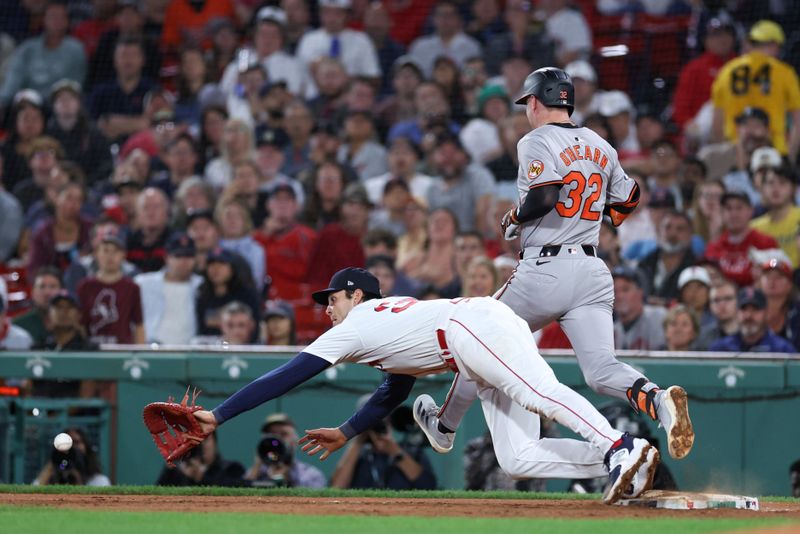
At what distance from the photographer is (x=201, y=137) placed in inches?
503

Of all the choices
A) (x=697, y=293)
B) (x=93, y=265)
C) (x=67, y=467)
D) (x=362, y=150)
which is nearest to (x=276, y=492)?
(x=67, y=467)

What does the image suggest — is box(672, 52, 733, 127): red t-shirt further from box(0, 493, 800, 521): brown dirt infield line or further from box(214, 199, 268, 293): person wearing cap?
box(0, 493, 800, 521): brown dirt infield line

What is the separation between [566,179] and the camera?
18.9ft

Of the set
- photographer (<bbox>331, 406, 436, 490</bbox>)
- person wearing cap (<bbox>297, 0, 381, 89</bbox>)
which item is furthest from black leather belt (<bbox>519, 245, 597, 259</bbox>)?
person wearing cap (<bbox>297, 0, 381, 89</bbox>)

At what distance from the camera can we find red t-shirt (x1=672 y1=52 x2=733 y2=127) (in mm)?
12109

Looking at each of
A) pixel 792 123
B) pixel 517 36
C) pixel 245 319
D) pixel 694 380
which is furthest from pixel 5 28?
pixel 694 380

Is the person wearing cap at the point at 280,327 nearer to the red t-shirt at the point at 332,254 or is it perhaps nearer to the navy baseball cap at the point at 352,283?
the red t-shirt at the point at 332,254

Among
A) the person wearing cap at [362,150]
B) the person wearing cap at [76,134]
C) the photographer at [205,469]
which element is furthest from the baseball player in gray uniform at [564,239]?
the person wearing cap at [76,134]

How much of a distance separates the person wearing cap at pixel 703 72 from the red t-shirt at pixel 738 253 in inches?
90.6

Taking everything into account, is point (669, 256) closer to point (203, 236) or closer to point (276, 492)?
point (203, 236)

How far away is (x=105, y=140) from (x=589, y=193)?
8268 millimetres

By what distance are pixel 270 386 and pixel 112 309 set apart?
190 inches

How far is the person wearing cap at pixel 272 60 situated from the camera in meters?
13.2

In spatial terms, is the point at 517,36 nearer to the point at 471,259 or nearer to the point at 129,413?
the point at 471,259
